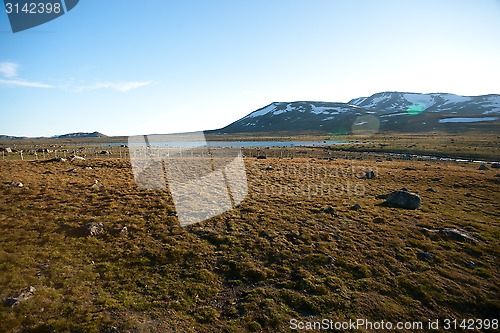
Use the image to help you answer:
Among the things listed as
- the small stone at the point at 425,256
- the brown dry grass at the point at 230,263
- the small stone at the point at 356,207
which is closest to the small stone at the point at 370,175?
the brown dry grass at the point at 230,263

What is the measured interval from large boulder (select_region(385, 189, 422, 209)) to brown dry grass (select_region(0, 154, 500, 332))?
1.36m

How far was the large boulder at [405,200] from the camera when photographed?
1189 inches

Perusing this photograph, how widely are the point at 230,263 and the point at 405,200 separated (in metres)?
24.1

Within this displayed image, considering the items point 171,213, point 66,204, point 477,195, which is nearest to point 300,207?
point 171,213

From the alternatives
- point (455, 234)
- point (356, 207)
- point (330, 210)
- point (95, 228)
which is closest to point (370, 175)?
point (356, 207)

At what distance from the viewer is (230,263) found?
1903cm

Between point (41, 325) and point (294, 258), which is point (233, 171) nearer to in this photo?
point (294, 258)

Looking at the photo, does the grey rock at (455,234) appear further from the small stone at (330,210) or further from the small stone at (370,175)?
the small stone at (370,175)

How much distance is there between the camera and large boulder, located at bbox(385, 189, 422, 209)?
3020cm

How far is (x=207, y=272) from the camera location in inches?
707

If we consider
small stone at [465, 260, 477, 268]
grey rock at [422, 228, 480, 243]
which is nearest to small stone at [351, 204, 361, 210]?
grey rock at [422, 228, 480, 243]

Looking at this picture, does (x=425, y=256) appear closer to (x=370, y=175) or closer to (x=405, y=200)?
(x=405, y=200)

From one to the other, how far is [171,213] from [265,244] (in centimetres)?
1089

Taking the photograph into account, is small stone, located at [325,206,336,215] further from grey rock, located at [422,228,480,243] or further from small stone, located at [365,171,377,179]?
small stone, located at [365,171,377,179]
